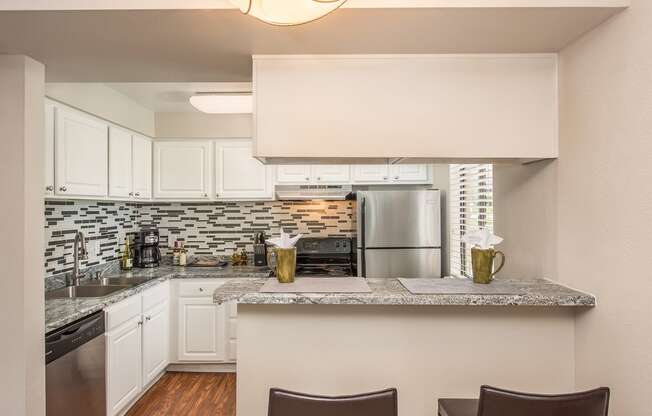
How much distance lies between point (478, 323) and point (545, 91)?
0.99 metres

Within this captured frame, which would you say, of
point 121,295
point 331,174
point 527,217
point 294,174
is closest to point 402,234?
point 331,174

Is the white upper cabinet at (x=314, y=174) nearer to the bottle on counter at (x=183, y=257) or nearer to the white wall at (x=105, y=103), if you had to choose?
the bottle on counter at (x=183, y=257)

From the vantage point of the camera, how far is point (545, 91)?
162 centimetres

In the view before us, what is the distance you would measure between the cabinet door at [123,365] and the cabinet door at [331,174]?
6.32 ft

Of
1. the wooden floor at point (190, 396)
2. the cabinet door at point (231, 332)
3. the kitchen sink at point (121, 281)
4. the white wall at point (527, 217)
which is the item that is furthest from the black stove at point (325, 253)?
the white wall at point (527, 217)

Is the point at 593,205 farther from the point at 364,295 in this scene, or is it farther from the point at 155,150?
the point at 155,150

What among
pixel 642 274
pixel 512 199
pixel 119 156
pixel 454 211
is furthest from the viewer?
pixel 454 211

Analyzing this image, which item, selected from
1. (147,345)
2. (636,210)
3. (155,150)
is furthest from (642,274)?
(155,150)

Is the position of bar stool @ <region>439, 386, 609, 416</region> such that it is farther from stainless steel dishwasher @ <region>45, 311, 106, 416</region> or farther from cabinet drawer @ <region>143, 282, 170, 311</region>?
cabinet drawer @ <region>143, 282, 170, 311</region>

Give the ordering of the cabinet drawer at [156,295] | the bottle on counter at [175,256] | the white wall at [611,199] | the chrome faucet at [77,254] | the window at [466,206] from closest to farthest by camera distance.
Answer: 1. the white wall at [611,199]
2. the window at [466,206]
3. the chrome faucet at [77,254]
4. the cabinet drawer at [156,295]
5. the bottle on counter at [175,256]

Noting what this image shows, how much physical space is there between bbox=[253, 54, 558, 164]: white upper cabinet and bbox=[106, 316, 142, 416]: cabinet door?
1818 mm

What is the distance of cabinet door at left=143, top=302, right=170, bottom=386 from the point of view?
299cm

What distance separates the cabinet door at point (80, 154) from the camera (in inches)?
95.0

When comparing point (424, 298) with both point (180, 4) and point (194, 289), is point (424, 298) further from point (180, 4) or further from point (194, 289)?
point (194, 289)
